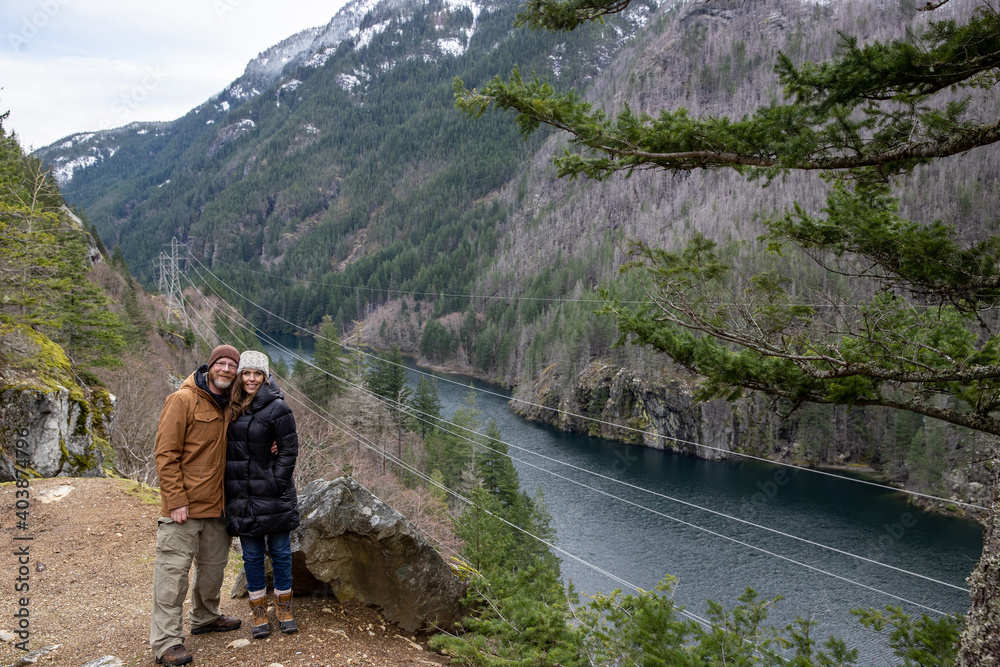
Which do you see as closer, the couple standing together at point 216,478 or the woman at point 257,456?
the couple standing together at point 216,478

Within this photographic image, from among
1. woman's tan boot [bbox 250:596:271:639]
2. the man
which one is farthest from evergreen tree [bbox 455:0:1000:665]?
woman's tan boot [bbox 250:596:271:639]

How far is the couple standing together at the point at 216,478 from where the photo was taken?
4016mm

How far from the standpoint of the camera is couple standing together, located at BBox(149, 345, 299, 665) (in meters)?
4.02

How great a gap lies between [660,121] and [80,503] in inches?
342

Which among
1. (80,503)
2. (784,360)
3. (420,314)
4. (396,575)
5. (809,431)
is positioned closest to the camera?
(784,360)

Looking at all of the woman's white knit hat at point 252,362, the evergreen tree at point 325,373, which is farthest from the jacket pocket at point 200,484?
the evergreen tree at point 325,373

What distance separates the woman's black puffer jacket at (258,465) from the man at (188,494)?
12cm

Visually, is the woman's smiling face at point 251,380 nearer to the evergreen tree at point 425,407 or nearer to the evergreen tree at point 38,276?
the evergreen tree at point 38,276

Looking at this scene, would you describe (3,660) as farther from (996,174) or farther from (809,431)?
(996,174)

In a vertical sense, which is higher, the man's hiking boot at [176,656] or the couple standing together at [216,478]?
the couple standing together at [216,478]

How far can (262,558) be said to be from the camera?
14.3 ft

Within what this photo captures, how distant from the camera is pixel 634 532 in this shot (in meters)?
29.4

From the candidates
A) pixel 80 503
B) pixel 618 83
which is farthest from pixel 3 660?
pixel 618 83

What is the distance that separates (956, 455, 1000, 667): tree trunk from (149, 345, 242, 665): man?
15.9 ft
